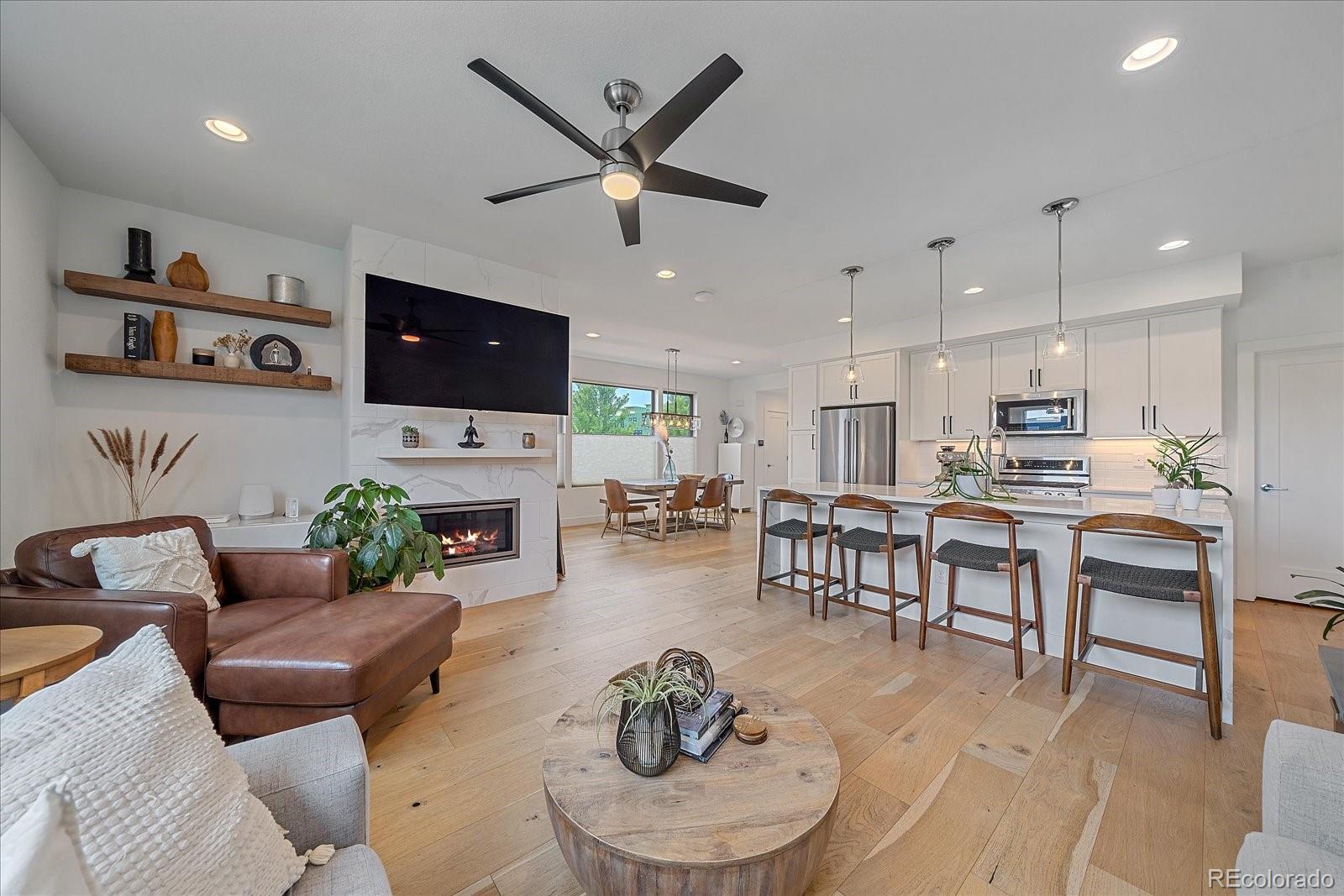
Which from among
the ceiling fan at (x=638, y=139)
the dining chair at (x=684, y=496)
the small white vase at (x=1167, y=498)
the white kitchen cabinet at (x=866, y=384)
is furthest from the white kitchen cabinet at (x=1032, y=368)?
the ceiling fan at (x=638, y=139)

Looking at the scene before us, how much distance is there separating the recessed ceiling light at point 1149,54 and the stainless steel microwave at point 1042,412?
323cm

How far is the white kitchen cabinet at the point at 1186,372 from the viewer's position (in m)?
3.77

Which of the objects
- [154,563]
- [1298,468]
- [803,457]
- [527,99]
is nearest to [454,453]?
[154,563]

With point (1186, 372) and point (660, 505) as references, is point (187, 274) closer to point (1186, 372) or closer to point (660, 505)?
point (660, 505)

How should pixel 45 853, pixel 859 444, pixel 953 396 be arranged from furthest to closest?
pixel 859 444, pixel 953 396, pixel 45 853

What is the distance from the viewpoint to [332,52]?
184cm

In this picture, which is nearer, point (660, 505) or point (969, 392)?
point (969, 392)

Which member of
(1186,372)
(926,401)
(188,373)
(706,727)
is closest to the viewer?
(706,727)

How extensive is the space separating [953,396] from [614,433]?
4.85m

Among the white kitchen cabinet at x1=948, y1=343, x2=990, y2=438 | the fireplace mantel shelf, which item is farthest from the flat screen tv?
the white kitchen cabinet at x1=948, y1=343, x2=990, y2=438

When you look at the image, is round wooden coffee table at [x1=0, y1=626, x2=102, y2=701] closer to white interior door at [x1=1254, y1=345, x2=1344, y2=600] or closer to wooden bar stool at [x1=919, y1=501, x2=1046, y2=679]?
wooden bar stool at [x1=919, y1=501, x2=1046, y2=679]

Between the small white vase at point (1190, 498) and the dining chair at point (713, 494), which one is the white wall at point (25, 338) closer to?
the small white vase at point (1190, 498)

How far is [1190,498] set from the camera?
242 centimetres

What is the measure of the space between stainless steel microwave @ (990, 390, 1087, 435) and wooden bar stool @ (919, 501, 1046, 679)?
86.5 inches
